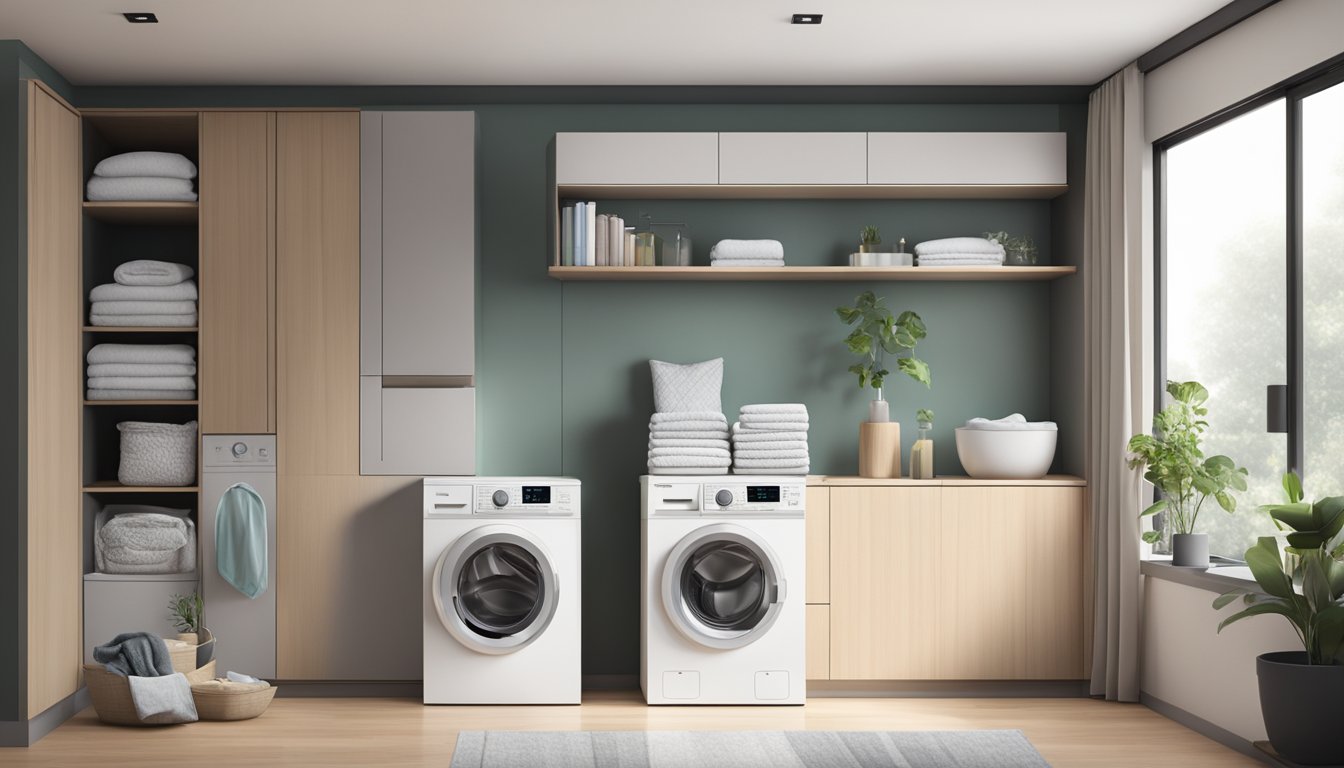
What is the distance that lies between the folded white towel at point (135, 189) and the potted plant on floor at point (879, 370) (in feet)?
9.12

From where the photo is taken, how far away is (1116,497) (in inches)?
177

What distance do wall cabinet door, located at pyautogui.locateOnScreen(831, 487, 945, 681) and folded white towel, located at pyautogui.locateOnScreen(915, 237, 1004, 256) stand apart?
0.99 metres

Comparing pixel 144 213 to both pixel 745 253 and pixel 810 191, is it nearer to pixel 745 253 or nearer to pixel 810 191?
pixel 745 253

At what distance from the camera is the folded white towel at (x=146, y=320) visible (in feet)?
15.2

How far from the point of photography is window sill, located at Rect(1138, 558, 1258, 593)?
389 centimetres

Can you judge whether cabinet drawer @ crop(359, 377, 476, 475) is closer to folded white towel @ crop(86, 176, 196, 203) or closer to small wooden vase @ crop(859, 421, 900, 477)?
folded white towel @ crop(86, 176, 196, 203)

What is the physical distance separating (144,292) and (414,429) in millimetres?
1213

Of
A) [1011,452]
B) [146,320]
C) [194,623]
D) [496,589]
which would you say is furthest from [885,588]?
[146,320]

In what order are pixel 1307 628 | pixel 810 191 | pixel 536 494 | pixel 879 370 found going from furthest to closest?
pixel 879 370
pixel 810 191
pixel 536 494
pixel 1307 628

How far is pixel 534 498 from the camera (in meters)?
4.50

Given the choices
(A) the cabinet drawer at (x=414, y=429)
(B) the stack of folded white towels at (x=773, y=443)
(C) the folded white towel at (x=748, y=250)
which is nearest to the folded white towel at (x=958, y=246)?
(C) the folded white towel at (x=748, y=250)

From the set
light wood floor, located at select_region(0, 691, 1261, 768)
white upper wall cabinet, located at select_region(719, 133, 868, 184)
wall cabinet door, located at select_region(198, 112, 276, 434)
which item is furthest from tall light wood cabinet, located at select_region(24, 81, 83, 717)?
white upper wall cabinet, located at select_region(719, 133, 868, 184)

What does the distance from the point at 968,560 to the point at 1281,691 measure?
1433 millimetres

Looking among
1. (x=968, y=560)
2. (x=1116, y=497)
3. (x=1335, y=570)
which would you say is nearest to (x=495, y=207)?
(x=968, y=560)
